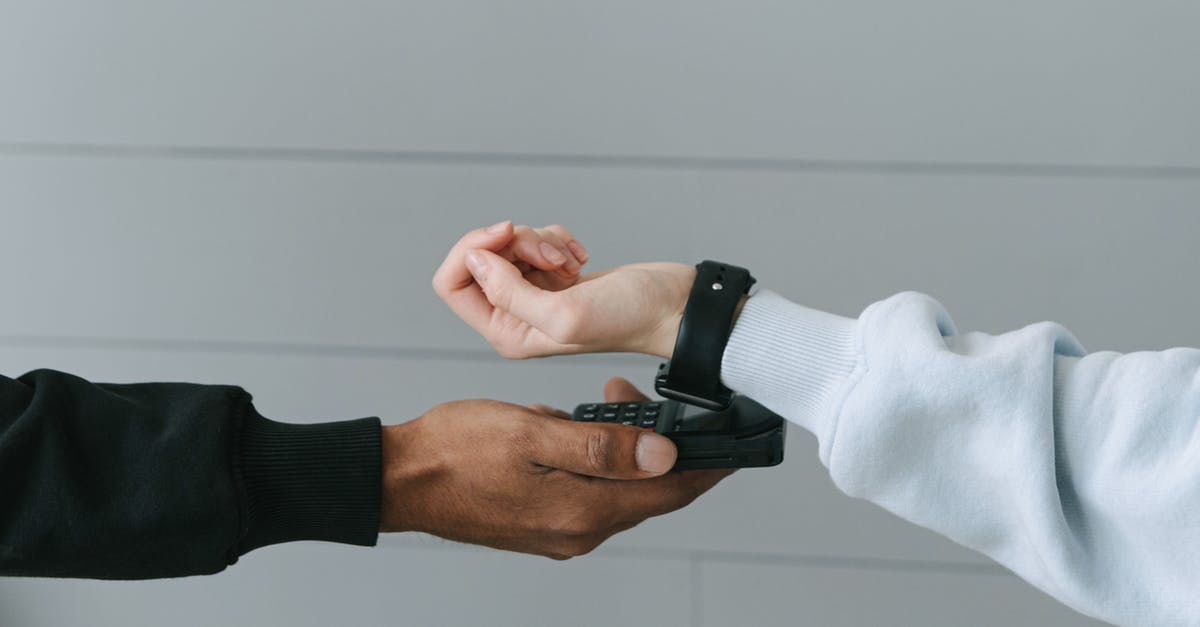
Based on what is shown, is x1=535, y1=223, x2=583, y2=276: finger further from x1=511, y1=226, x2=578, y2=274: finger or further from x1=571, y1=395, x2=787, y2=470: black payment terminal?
x1=571, y1=395, x2=787, y2=470: black payment terminal

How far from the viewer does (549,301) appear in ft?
2.50

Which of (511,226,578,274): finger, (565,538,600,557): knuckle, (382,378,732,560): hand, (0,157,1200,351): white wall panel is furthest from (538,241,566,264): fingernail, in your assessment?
(0,157,1200,351): white wall panel

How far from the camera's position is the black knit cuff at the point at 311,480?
810 millimetres

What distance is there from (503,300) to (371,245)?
52cm

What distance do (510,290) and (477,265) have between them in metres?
0.04

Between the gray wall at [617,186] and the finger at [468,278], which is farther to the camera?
the gray wall at [617,186]

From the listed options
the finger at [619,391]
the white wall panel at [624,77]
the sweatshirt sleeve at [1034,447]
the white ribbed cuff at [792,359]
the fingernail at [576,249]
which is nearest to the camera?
the sweatshirt sleeve at [1034,447]

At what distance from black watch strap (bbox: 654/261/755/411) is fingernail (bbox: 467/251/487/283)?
16 centimetres

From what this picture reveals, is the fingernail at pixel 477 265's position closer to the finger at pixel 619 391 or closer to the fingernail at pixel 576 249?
the fingernail at pixel 576 249

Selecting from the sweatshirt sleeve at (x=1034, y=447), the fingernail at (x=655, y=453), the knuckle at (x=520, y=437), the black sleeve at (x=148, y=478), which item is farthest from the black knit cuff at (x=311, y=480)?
the sweatshirt sleeve at (x=1034, y=447)

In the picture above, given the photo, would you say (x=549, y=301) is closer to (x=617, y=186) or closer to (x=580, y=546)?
(x=580, y=546)

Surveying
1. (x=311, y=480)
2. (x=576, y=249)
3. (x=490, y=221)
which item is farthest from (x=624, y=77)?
(x=311, y=480)

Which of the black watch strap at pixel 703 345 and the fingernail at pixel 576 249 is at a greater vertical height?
the fingernail at pixel 576 249

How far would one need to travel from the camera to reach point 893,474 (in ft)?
2.14
